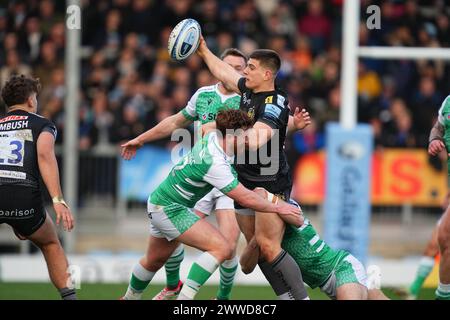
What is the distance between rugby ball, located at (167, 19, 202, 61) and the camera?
8945mm

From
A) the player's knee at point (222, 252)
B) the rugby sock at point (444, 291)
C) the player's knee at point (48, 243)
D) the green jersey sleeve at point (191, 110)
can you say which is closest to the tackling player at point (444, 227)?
the rugby sock at point (444, 291)

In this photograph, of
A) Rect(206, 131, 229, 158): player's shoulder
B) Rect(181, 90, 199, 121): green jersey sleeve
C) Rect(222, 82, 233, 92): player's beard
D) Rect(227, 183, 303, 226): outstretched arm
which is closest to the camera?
Rect(227, 183, 303, 226): outstretched arm

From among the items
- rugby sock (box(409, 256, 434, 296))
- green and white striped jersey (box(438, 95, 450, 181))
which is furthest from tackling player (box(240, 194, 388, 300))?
rugby sock (box(409, 256, 434, 296))

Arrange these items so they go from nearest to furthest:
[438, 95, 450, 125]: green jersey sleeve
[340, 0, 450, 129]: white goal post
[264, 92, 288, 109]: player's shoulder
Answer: [264, 92, 288, 109]: player's shoulder
[438, 95, 450, 125]: green jersey sleeve
[340, 0, 450, 129]: white goal post

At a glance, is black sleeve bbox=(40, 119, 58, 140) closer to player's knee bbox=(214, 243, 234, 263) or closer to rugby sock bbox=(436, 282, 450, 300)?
player's knee bbox=(214, 243, 234, 263)

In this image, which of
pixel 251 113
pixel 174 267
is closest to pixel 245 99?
pixel 251 113

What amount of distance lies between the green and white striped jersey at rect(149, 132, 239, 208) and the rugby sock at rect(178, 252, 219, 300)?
1.91 feet

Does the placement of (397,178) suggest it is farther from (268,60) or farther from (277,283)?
(277,283)

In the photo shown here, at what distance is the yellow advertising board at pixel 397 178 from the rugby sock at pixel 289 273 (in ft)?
18.9

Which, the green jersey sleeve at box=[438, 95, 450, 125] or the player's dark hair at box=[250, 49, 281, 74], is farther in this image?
the green jersey sleeve at box=[438, 95, 450, 125]

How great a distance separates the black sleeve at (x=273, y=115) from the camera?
8.35 metres

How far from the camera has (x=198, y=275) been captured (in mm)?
8109

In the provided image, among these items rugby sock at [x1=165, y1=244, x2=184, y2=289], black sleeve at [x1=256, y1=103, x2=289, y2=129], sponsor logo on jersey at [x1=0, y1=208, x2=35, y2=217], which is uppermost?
black sleeve at [x1=256, y1=103, x2=289, y2=129]

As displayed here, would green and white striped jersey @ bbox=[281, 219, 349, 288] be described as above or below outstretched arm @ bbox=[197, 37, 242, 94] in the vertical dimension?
below
